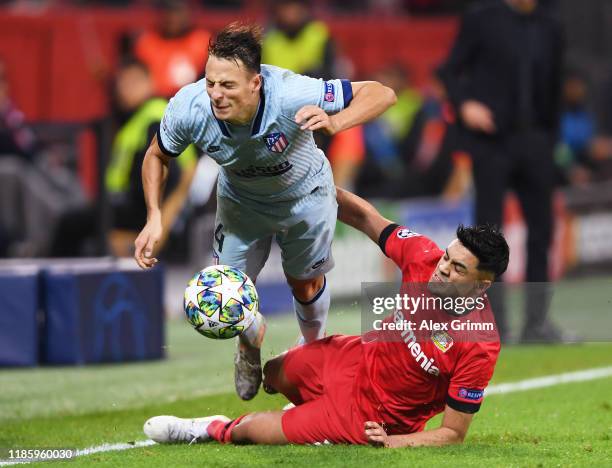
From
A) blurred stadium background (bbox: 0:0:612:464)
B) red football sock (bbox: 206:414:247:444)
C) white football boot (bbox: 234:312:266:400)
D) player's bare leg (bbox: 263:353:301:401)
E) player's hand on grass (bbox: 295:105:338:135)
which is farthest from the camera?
blurred stadium background (bbox: 0:0:612:464)

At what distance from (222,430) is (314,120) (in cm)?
160

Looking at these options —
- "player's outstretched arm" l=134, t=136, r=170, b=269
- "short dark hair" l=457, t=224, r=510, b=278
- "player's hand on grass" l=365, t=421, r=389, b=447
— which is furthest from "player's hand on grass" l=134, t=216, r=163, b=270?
"short dark hair" l=457, t=224, r=510, b=278

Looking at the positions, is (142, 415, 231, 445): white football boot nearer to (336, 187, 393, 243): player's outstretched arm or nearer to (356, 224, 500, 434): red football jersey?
(356, 224, 500, 434): red football jersey

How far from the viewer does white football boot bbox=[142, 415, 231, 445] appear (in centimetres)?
704

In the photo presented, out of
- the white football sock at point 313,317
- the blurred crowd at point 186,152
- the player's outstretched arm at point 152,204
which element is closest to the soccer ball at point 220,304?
the player's outstretched arm at point 152,204

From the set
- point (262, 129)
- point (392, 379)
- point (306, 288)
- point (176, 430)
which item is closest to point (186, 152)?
point (306, 288)

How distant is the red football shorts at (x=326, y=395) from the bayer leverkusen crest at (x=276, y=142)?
3.24ft

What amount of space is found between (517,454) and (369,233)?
1.44 metres

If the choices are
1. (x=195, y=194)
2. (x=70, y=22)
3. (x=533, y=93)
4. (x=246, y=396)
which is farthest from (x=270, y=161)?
(x=70, y=22)

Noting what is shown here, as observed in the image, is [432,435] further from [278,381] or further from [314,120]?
[314,120]

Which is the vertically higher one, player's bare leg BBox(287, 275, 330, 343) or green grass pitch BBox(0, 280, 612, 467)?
player's bare leg BBox(287, 275, 330, 343)

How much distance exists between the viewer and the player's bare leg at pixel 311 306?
316 inches

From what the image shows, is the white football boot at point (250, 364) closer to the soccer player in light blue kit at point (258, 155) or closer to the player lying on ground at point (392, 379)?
the soccer player in light blue kit at point (258, 155)

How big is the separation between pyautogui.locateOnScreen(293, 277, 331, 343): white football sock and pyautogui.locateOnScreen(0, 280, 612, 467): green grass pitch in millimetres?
106
